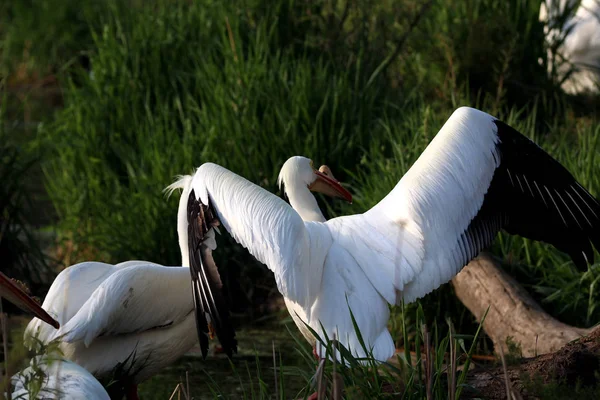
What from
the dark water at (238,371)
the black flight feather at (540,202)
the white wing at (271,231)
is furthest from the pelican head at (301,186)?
the black flight feather at (540,202)

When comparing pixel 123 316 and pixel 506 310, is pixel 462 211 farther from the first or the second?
pixel 123 316

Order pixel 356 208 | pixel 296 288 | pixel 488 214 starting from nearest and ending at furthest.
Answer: pixel 296 288 < pixel 488 214 < pixel 356 208

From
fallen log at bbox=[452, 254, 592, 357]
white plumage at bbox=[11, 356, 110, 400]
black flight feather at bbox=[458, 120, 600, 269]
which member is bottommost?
fallen log at bbox=[452, 254, 592, 357]

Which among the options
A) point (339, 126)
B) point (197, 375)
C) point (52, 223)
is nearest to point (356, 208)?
point (339, 126)

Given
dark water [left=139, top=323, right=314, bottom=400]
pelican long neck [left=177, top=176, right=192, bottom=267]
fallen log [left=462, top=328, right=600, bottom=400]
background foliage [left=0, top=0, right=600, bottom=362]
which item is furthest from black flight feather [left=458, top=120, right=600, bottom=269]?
pelican long neck [left=177, top=176, right=192, bottom=267]

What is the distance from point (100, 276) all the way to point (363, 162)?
6.99 ft

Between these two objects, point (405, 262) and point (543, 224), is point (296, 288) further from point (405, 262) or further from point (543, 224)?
point (543, 224)

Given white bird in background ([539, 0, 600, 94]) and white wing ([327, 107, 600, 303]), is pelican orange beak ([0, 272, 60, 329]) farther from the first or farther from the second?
white bird in background ([539, 0, 600, 94])

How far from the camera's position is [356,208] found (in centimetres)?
621

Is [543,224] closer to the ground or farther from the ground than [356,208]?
farther from the ground

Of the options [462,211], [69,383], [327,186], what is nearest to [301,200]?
[327,186]

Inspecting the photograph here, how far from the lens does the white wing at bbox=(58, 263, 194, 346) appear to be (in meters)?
4.32

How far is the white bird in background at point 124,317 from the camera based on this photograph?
4.36 metres

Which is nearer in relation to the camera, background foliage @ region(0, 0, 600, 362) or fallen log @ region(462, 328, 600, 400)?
fallen log @ region(462, 328, 600, 400)
